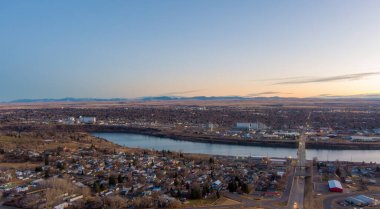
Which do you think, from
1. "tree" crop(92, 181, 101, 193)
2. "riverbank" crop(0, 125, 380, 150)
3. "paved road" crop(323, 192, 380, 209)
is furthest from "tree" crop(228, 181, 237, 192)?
"riverbank" crop(0, 125, 380, 150)

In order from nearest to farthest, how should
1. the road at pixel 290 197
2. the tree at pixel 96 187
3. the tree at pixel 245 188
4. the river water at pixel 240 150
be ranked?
the road at pixel 290 197
the tree at pixel 245 188
the tree at pixel 96 187
the river water at pixel 240 150

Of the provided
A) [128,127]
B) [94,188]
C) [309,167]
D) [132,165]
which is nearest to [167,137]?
[128,127]

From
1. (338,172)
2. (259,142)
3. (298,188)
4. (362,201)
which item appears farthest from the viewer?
(259,142)

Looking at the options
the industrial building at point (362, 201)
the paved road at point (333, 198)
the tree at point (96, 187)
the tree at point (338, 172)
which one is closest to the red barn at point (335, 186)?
the paved road at point (333, 198)

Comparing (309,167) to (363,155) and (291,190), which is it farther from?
(363,155)

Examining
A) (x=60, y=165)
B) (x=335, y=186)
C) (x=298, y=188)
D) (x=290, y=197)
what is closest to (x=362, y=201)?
(x=335, y=186)

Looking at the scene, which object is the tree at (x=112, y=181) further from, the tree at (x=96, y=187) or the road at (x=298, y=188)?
the road at (x=298, y=188)

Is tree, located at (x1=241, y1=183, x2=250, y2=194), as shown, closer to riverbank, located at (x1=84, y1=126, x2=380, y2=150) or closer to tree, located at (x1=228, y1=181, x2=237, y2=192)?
tree, located at (x1=228, y1=181, x2=237, y2=192)

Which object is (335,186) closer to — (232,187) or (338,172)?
(338,172)

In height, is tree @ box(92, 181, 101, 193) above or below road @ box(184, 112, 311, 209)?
above
